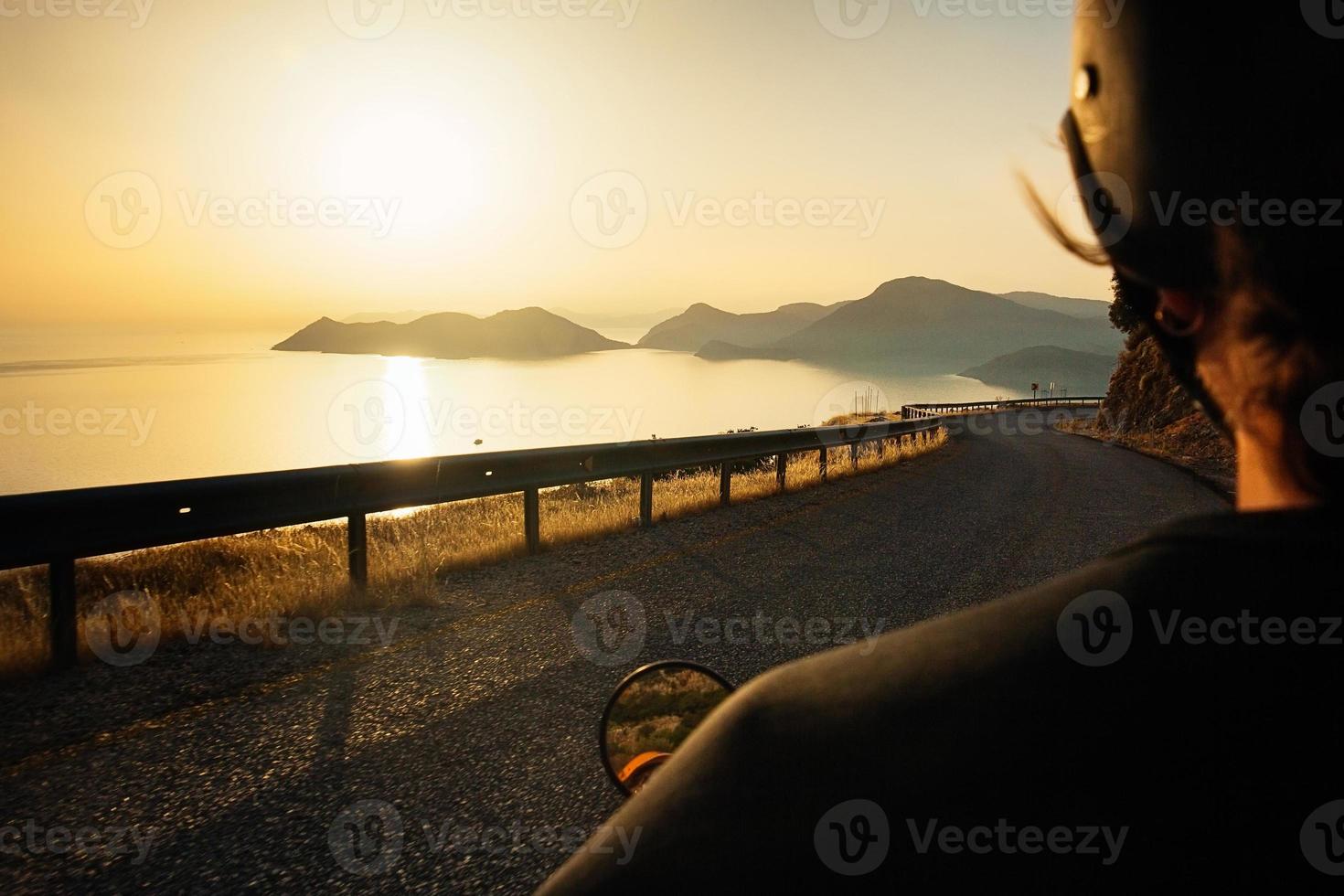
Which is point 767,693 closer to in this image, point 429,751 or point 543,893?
point 543,893

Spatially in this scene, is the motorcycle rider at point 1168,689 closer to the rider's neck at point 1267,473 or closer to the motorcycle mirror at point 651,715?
the rider's neck at point 1267,473

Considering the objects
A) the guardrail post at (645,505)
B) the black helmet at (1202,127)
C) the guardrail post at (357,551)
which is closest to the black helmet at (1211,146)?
the black helmet at (1202,127)

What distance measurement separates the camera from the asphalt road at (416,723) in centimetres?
329

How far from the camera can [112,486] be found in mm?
5859

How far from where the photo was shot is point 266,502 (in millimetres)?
6828

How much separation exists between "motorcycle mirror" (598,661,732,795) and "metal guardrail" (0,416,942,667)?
16.6ft

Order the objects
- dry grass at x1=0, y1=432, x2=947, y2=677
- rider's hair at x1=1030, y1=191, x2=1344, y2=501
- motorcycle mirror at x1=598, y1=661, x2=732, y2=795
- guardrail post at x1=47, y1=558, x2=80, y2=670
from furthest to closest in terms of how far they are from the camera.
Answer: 1. dry grass at x1=0, y1=432, x2=947, y2=677
2. guardrail post at x1=47, y1=558, x2=80, y2=670
3. motorcycle mirror at x1=598, y1=661, x2=732, y2=795
4. rider's hair at x1=1030, y1=191, x2=1344, y2=501

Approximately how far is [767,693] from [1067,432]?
40275 mm

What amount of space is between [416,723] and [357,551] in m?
3.13

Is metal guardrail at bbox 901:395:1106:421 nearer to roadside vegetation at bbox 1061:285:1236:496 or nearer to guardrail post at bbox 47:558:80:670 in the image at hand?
roadside vegetation at bbox 1061:285:1236:496

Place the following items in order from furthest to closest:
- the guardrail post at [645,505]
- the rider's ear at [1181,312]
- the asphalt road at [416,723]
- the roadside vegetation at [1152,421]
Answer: the roadside vegetation at [1152,421], the guardrail post at [645,505], the asphalt road at [416,723], the rider's ear at [1181,312]

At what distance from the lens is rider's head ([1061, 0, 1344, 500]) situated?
2.31 feet

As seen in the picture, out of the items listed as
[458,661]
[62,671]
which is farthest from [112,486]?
[458,661]

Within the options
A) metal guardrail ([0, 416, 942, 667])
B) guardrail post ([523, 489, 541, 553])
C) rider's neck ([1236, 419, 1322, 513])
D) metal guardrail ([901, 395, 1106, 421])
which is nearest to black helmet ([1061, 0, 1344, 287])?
rider's neck ([1236, 419, 1322, 513])
